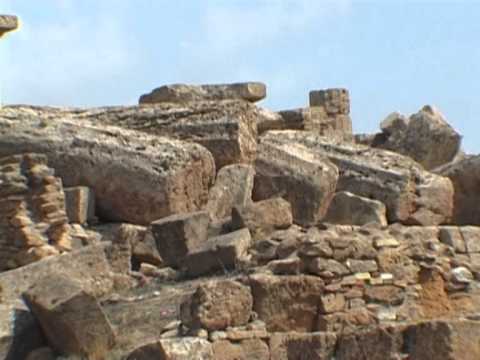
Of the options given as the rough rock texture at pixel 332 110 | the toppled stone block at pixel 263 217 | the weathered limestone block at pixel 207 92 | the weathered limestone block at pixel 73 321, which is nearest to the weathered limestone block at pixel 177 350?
the weathered limestone block at pixel 73 321

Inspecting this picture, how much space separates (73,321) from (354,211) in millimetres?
5342

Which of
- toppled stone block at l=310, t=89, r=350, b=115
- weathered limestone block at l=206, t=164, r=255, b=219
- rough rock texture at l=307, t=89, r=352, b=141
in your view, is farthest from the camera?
toppled stone block at l=310, t=89, r=350, b=115

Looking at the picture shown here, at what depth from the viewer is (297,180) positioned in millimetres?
22734

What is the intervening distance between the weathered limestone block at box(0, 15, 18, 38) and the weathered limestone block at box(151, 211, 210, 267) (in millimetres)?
5226

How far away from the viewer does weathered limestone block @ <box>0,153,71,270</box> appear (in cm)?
2083

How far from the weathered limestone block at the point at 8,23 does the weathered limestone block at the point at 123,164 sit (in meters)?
1.63

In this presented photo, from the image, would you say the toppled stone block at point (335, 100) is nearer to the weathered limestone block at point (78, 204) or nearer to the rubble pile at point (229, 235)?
the rubble pile at point (229, 235)

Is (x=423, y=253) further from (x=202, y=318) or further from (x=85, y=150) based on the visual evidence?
(x=85, y=150)

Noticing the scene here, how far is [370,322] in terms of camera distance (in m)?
16.4

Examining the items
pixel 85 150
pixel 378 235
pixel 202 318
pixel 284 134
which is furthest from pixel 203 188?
pixel 202 318

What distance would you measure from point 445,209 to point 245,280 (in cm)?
653

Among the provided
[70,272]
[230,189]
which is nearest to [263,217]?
[70,272]

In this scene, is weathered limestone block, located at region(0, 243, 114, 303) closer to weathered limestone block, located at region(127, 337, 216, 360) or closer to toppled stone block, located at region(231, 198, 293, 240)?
toppled stone block, located at region(231, 198, 293, 240)

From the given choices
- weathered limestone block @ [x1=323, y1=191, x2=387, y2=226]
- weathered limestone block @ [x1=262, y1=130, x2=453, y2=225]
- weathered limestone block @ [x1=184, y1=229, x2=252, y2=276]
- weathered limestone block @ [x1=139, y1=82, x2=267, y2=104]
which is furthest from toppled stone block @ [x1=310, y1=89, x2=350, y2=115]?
weathered limestone block @ [x1=184, y1=229, x2=252, y2=276]
